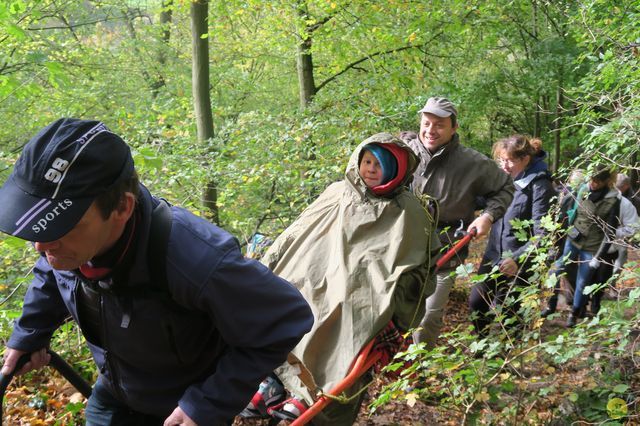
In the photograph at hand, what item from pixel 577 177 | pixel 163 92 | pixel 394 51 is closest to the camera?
pixel 577 177

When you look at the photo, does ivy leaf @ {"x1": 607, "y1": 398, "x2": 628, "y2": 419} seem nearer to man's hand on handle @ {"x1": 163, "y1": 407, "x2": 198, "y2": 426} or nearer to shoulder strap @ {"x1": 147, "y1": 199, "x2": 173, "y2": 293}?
man's hand on handle @ {"x1": 163, "y1": 407, "x2": 198, "y2": 426}

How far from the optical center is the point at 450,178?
4.94 m

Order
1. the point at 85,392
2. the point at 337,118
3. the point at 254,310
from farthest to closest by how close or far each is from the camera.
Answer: the point at 337,118 → the point at 85,392 → the point at 254,310

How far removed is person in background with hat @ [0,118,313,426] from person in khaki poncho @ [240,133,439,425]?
105 cm

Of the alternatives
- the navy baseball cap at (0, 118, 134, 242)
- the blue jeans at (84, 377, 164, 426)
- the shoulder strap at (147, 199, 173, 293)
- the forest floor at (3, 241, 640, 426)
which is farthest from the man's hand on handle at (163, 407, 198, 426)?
the forest floor at (3, 241, 640, 426)

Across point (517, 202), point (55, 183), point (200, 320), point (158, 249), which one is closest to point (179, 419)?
point (200, 320)

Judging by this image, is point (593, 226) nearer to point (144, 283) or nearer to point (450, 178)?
point (450, 178)

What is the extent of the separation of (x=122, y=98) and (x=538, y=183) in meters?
13.4

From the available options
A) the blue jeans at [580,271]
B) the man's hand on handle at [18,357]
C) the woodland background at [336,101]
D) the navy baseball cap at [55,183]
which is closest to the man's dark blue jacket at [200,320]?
the navy baseball cap at [55,183]

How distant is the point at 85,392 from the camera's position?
2.54 metres

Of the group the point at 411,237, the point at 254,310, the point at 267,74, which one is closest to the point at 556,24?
the point at 267,74

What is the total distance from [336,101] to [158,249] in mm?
8211

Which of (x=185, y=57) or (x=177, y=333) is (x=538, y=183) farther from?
(x=185, y=57)

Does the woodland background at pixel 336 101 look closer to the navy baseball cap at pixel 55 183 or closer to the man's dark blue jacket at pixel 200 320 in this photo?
the man's dark blue jacket at pixel 200 320
